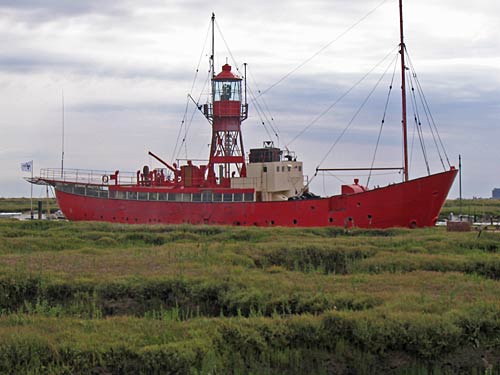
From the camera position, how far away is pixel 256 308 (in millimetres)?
14789

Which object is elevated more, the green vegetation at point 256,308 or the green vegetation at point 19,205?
the green vegetation at point 19,205

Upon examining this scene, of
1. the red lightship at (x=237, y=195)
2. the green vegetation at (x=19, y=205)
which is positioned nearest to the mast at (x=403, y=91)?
the red lightship at (x=237, y=195)

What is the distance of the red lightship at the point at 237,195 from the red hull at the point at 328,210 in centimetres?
4

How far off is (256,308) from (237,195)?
18.6m

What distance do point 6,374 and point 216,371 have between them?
321cm

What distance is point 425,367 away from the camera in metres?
12.0

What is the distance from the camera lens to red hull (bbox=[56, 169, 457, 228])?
94.9 ft

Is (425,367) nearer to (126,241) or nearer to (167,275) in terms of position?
(167,275)

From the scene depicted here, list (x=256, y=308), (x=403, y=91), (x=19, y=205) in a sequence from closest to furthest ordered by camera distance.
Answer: (x=256, y=308) < (x=403, y=91) < (x=19, y=205)

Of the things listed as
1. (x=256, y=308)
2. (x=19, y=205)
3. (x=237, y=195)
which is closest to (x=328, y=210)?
(x=237, y=195)

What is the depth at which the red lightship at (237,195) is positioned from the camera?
29375 millimetres

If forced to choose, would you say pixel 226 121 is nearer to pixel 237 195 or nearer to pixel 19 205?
pixel 237 195

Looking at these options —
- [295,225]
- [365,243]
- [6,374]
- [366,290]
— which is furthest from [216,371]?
[295,225]

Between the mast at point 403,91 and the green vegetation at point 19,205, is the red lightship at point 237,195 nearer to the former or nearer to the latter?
the mast at point 403,91
